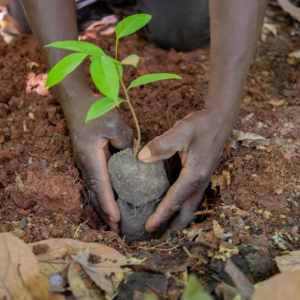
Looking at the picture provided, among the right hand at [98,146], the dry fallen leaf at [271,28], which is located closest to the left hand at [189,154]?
the right hand at [98,146]

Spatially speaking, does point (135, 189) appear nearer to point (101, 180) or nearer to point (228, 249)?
point (101, 180)

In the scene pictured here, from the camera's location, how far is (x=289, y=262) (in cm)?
110

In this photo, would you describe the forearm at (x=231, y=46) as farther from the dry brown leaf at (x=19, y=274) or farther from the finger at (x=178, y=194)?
the dry brown leaf at (x=19, y=274)

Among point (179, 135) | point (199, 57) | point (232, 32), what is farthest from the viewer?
point (199, 57)

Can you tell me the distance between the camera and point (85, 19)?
280cm

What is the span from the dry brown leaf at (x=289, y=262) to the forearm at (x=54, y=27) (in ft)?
4.55

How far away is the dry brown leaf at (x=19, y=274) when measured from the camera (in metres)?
0.91

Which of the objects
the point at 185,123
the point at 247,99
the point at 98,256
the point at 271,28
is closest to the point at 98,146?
the point at 185,123

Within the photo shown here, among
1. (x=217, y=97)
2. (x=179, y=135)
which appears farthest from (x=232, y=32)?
(x=179, y=135)

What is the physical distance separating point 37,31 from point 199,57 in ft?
4.57

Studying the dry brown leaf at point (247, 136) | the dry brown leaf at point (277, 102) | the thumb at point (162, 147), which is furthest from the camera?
the dry brown leaf at point (277, 102)

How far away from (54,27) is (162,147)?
3.30 feet

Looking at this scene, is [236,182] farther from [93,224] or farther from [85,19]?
[85,19]

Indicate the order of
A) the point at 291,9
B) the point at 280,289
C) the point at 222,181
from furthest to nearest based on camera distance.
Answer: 1. the point at 291,9
2. the point at 222,181
3. the point at 280,289
